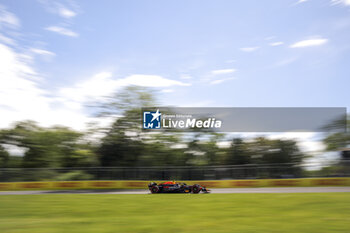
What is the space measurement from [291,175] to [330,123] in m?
20.0

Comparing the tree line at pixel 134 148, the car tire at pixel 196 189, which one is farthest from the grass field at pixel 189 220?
the tree line at pixel 134 148

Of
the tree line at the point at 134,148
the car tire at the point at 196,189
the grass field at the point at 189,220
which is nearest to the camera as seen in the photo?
the grass field at the point at 189,220

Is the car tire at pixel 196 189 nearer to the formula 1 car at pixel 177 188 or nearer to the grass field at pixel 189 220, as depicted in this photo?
the formula 1 car at pixel 177 188

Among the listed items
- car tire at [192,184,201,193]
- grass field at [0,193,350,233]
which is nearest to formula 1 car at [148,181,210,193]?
car tire at [192,184,201,193]

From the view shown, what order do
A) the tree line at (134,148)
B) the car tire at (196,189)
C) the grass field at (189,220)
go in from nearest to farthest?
the grass field at (189,220), the car tire at (196,189), the tree line at (134,148)

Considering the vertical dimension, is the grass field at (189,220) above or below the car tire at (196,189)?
below

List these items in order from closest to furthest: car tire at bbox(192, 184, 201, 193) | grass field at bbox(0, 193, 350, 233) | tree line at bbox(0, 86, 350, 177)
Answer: grass field at bbox(0, 193, 350, 233) < car tire at bbox(192, 184, 201, 193) < tree line at bbox(0, 86, 350, 177)

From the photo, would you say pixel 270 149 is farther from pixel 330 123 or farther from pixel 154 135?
pixel 154 135

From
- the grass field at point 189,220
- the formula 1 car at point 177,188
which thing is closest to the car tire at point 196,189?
the formula 1 car at point 177,188

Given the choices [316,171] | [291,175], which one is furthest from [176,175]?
[316,171]

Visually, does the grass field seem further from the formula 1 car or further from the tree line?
the tree line

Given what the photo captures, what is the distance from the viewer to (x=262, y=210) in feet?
32.1

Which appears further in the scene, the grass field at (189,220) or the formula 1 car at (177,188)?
the formula 1 car at (177,188)

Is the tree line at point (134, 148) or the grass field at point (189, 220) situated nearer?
the grass field at point (189, 220)
